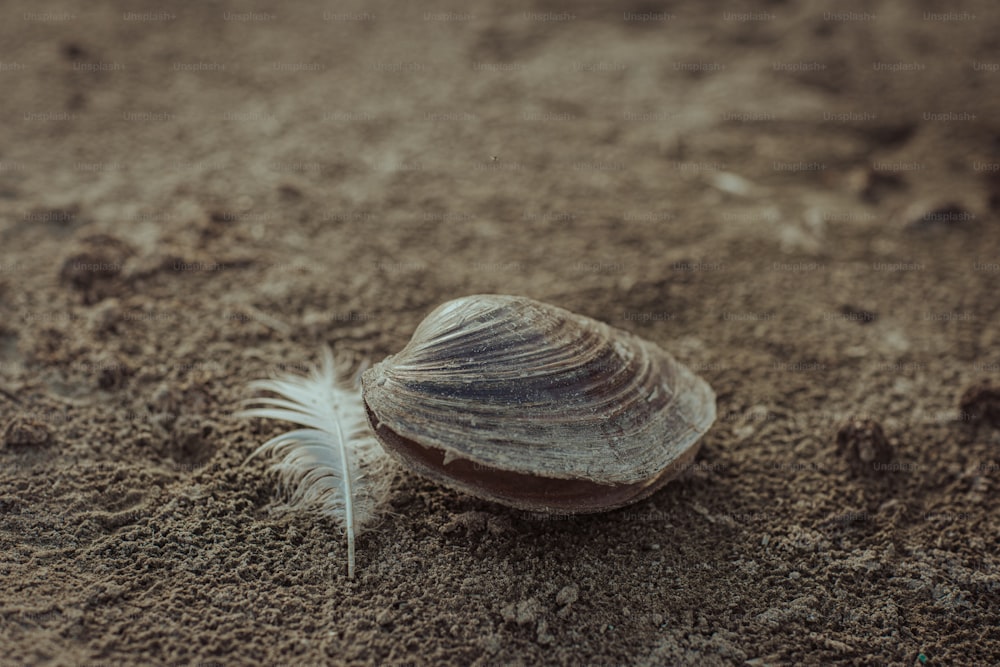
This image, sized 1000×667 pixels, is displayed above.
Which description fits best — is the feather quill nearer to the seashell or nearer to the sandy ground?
the sandy ground

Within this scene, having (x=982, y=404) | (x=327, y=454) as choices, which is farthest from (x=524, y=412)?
(x=982, y=404)

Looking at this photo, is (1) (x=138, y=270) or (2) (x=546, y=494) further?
(1) (x=138, y=270)

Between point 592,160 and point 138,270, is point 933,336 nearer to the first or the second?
point 592,160

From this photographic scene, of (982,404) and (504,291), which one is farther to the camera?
(504,291)

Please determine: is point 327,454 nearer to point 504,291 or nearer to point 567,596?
point 567,596

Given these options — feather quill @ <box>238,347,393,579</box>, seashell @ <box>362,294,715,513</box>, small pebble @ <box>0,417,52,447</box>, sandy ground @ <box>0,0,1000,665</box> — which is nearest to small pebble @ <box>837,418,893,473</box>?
sandy ground @ <box>0,0,1000,665</box>

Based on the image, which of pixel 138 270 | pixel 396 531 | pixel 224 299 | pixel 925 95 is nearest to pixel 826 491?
pixel 396 531

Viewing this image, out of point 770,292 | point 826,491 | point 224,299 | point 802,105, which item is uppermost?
point 802,105
